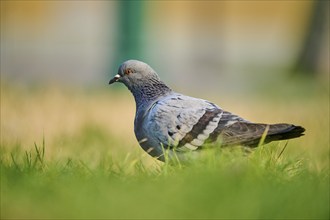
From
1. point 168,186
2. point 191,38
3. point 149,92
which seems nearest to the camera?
point 168,186

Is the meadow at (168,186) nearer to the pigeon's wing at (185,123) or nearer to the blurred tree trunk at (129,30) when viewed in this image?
the pigeon's wing at (185,123)

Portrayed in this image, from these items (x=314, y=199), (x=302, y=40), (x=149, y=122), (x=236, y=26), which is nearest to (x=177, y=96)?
(x=149, y=122)

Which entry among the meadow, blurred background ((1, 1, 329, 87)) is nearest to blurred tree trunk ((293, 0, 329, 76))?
blurred background ((1, 1, 329, 87))

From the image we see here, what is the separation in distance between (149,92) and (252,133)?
878 mm

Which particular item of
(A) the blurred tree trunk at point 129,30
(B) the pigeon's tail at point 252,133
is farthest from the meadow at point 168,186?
(A) the blurred tree trunk at point 129,30

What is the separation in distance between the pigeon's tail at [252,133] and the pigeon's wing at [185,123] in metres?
0.05

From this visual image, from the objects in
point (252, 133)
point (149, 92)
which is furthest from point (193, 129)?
point (149, 92)

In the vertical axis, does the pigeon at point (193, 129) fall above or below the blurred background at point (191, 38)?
above

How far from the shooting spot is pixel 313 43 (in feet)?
56.1

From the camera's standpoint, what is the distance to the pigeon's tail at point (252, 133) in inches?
207

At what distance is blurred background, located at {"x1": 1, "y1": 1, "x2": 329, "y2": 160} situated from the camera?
28.6ft

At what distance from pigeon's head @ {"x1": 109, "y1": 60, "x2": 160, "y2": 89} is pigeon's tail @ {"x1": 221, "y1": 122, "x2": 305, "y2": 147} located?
2.66ft

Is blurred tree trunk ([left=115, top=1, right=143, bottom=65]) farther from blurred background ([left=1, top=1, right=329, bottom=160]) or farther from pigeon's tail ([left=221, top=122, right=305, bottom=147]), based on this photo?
pigeon's tail ([left=221, top=122, right=305, bottom=147])

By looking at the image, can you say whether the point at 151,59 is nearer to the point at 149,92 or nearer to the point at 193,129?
the point at 149,92
